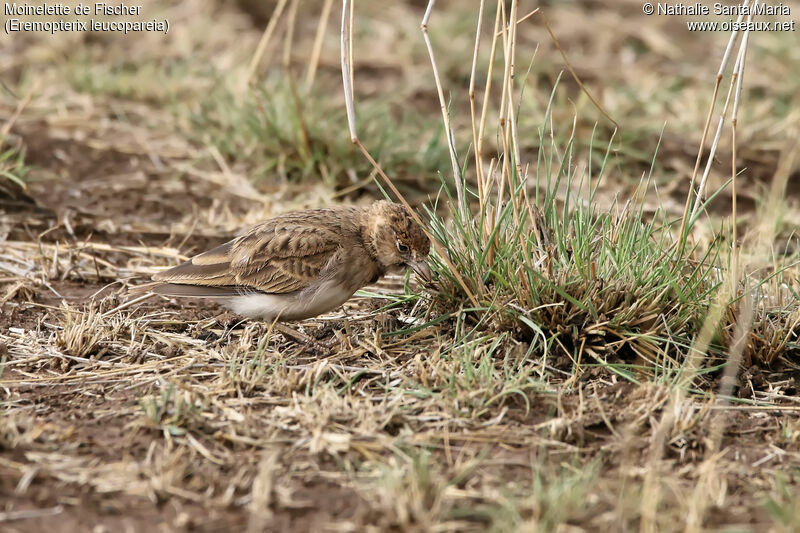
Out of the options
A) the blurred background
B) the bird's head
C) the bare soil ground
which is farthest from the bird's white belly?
the blurred background

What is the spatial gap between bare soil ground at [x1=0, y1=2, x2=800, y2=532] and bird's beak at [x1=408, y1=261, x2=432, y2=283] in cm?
26

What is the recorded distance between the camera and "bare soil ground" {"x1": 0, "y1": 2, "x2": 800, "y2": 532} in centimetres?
362

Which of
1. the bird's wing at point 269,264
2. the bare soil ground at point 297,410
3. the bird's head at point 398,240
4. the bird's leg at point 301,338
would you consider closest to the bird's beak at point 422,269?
the bird's head at point 398,240

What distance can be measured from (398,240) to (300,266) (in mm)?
528

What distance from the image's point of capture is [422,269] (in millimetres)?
5152

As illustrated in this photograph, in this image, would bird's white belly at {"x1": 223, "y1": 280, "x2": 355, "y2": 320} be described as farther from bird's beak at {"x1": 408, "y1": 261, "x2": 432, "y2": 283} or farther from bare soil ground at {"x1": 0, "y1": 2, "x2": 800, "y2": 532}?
bird's beak at {"x1": 408, "y1": 261, "x2": 432, "y2": 283}

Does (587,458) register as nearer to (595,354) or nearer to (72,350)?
(595,354)

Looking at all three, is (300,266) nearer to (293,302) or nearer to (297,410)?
(293,302)

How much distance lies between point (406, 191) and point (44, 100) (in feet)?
11.2

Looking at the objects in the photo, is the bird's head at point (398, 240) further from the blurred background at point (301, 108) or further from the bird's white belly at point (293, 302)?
the blurred background at point (301, 108)

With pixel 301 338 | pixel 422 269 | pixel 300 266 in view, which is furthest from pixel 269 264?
pixel 422 269

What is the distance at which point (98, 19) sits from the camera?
32.8ft

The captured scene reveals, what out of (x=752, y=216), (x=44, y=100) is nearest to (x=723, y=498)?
(x=752, y=216)

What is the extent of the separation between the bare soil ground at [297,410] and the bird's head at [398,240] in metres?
0.28
